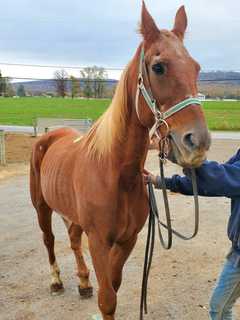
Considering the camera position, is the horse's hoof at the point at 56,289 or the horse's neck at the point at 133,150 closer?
the horse's neck at the point at 133,150

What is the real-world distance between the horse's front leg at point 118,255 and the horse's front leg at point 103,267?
19 cm

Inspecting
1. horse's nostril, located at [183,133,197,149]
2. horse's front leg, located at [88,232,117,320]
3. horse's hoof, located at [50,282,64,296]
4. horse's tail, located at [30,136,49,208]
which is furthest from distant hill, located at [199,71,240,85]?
horse's nostril, located at [183,133,197,149]

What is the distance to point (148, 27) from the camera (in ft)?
7.00

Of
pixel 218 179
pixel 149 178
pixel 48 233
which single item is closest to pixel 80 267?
pixel 48 233

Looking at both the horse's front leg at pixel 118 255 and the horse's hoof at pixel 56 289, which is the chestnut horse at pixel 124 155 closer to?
the horse's front leg at pixel 118 255

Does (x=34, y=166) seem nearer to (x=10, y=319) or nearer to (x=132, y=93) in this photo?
(x=10, y=319)

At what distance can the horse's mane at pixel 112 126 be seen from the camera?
8.11 feet

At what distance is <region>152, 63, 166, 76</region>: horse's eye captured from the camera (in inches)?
79.7

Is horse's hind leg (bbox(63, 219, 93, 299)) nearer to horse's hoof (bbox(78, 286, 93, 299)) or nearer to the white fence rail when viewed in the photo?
horse's hoof (bbox(78, 286, 93, 299))

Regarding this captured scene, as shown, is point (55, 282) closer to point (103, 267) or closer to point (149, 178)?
point (103, 267)

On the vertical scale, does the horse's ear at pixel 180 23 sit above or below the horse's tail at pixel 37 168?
above

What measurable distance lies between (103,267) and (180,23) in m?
1.57

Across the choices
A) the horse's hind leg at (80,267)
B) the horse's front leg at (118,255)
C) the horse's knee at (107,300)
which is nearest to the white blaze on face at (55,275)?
the horse's hind leg at (80,267)

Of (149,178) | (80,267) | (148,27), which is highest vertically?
(148,27)
